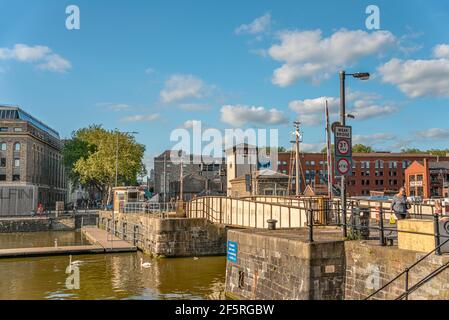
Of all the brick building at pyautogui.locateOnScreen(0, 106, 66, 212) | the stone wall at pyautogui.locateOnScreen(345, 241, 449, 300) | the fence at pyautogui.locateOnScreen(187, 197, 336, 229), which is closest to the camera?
the stone wall at pyautogui.locateOnScreen(345, 241, 449, 300)

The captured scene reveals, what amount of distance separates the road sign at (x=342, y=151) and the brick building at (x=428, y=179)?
2953 inches

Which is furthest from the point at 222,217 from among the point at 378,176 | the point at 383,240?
the point at 378,176

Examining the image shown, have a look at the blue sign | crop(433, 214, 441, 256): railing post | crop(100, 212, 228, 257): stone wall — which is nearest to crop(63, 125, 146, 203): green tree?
crop(100, 212, 228, 257): stone wall

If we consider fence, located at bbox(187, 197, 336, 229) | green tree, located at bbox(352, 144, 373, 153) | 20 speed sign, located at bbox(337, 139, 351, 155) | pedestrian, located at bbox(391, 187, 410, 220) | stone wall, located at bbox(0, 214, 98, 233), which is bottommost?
stone wall, located at bbox(0, 214, 98, 233)

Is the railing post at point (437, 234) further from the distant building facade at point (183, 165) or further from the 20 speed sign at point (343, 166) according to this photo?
the distant building facade at point (183, 165)

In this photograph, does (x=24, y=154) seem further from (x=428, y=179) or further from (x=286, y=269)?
(x=286, y=269)

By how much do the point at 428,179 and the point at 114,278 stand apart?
74.1m

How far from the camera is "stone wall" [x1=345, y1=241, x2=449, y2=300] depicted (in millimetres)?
9352

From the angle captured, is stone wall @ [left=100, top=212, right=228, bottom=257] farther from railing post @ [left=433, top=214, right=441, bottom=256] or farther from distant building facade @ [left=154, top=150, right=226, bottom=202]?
distant building facade @ [left=154, top=150, right=226, bottom=202]

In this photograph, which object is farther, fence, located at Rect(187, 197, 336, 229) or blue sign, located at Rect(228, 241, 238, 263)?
fence, located at Rect(187, 197, 336, 229)

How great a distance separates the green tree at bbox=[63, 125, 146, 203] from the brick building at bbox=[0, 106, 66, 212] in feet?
21.7

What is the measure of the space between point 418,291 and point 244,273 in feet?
21.7

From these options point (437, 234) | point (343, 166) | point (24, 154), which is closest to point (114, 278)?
point (343, 166)

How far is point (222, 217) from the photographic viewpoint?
3025cm
